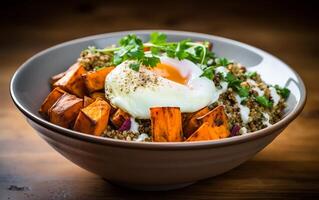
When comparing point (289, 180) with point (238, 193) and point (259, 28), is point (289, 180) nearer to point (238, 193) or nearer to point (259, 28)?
point (238, 193)

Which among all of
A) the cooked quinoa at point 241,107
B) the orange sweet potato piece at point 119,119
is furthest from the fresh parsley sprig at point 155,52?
the orange sweet potato piece at point 119,119

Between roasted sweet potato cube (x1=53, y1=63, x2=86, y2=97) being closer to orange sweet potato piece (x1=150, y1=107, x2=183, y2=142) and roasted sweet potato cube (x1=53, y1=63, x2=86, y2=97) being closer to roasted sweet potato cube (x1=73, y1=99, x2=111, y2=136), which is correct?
roasted sweet potato cube (x1=73, y1=99, x2=111, y2=136)

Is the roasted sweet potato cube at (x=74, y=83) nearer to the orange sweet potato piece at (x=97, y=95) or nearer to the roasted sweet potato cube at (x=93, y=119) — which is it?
the orange sweet potato piece at (x=97, y=95)

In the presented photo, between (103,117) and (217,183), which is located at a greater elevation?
(103,117)

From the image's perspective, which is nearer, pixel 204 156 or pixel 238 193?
pixel 204 156

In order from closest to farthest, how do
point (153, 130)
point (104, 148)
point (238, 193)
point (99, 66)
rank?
point (104, 148) → point (153, 130) → point (238, 193) → point (99, 66)

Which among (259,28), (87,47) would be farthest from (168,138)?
(259,28)

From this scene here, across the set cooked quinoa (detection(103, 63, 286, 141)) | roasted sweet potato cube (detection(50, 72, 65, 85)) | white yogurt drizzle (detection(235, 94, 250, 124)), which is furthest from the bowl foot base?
roasted sweet potato cube (detection(50, 72, 65, 85))
